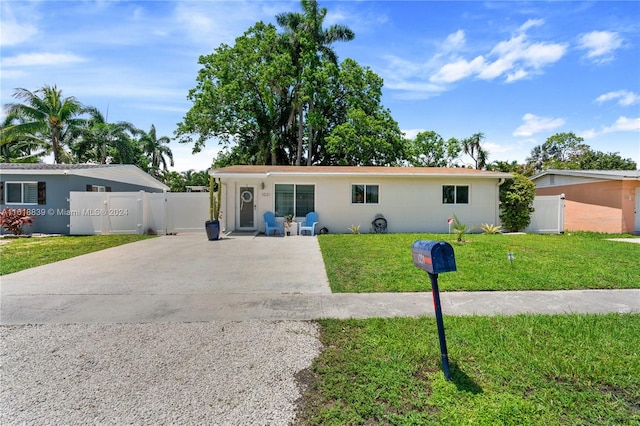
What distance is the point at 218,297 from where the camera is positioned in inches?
199

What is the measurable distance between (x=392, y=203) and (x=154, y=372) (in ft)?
40.5

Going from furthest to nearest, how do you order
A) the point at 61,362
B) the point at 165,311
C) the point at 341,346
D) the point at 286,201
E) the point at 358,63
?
the point at 358,63 < the point at 286,201 < the point at 165,311 < the point at 341,346 < the point at 61,362

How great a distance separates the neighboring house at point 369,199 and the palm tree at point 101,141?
63.4ft

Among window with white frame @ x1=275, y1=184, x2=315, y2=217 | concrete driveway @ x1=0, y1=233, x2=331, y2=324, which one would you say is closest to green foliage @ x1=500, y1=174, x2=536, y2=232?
window with white frame @ x1=275, y1=184, x2=315, y2=217

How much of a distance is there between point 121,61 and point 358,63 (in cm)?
2151

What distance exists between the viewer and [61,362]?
301 centimetres

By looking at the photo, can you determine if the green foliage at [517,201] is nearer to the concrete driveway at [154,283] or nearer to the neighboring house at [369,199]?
the neighboring house at [369,199]

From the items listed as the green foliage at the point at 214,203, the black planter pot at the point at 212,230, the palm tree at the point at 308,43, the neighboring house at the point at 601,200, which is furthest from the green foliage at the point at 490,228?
the palm tree at the point at 308,43

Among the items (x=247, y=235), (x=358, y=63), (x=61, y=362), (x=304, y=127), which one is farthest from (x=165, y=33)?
(x=358, y=63)

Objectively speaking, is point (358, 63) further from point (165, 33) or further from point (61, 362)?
point (61, 362)

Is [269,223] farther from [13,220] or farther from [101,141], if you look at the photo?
[101,141]

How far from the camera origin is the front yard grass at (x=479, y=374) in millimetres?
2260

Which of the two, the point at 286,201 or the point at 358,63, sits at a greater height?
the point at 358,63

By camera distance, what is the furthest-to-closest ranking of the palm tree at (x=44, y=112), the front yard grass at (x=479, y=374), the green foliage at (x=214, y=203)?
the palm tree at (x=44, y=112)
the green foliage at (x=214, y=203)
the front yard grass at (x=479, y=374)
